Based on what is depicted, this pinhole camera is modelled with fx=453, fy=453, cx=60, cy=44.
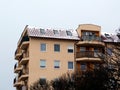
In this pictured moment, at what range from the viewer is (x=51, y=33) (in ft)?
239

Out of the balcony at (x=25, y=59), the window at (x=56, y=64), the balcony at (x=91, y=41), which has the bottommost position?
the window at (x=56, y=64)

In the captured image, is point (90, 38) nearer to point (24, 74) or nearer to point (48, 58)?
point (48, 58)

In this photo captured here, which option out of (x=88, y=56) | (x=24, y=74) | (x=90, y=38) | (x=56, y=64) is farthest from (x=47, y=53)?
(x=90, y=38)

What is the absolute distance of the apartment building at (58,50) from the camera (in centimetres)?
7112

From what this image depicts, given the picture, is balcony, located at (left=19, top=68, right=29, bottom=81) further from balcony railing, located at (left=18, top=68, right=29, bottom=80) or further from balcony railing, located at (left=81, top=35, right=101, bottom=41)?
balcony railing, located at (left=81, top=35, right=101, bottom=41)

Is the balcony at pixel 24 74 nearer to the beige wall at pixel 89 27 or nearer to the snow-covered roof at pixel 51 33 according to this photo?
the snow-covered roof at pixel 51 33

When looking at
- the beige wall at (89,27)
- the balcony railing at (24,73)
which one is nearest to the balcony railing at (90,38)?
the beige wall at (89,27)

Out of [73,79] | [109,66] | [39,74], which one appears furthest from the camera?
[39,74]

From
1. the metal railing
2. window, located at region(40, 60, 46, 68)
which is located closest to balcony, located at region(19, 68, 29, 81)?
window, located at region(40, 60, 46, 68)

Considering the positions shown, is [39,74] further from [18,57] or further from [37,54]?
[18,57]

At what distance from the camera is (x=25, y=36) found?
7381cm

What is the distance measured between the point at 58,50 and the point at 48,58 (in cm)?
226

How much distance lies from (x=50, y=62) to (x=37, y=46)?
3271 millimetres

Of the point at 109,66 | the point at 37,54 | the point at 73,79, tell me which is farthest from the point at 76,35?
the point at 109,66
